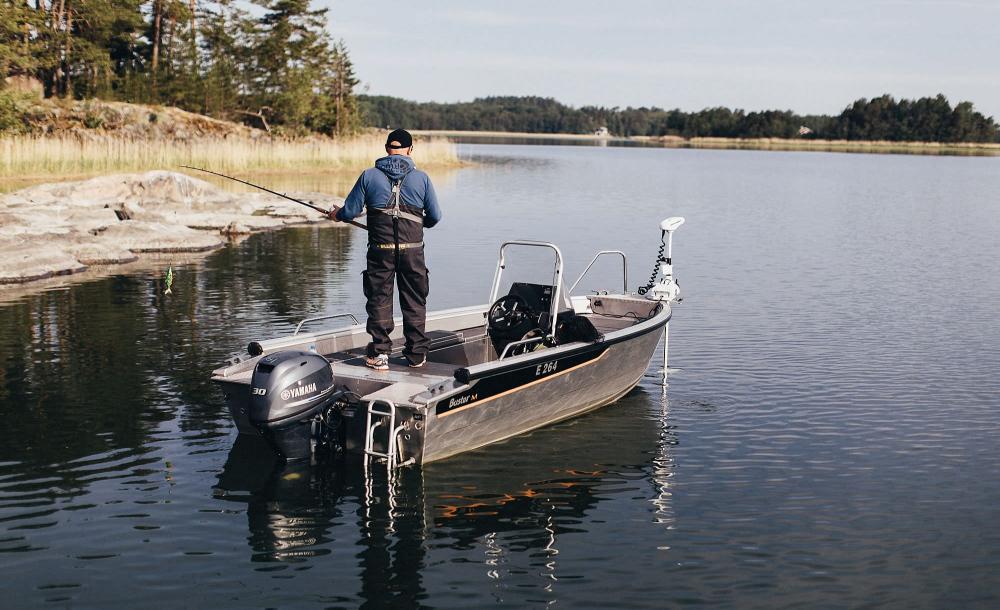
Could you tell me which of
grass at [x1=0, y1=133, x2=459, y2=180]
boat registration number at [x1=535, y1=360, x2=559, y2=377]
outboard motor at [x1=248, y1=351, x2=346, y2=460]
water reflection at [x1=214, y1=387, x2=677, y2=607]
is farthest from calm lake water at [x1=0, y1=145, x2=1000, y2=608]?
grass at [x1=0, y1=133, x2=459, y2=180]

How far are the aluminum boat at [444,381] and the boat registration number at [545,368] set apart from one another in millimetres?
15

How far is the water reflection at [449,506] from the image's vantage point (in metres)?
6.69

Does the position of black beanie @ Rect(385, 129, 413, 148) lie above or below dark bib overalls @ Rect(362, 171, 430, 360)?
above

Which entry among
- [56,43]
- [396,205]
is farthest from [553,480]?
[56,43]

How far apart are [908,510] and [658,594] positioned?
109 inches

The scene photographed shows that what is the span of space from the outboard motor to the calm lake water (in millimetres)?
403

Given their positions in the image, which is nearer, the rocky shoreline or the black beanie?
the black beanie

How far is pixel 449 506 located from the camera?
774 centimetres

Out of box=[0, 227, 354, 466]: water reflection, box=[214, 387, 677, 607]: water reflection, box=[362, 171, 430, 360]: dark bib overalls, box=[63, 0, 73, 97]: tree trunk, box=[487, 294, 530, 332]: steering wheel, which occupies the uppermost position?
box=[63, 0, 73, 97]: tree trunk

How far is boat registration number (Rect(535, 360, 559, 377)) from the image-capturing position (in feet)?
30.1

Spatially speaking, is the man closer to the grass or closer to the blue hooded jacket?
the blue hooded jacket

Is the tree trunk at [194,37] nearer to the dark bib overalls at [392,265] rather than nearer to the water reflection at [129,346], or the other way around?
the water reflection at [129,346]

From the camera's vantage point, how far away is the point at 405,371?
374 inches

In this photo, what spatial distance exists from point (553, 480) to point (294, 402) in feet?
7.55
